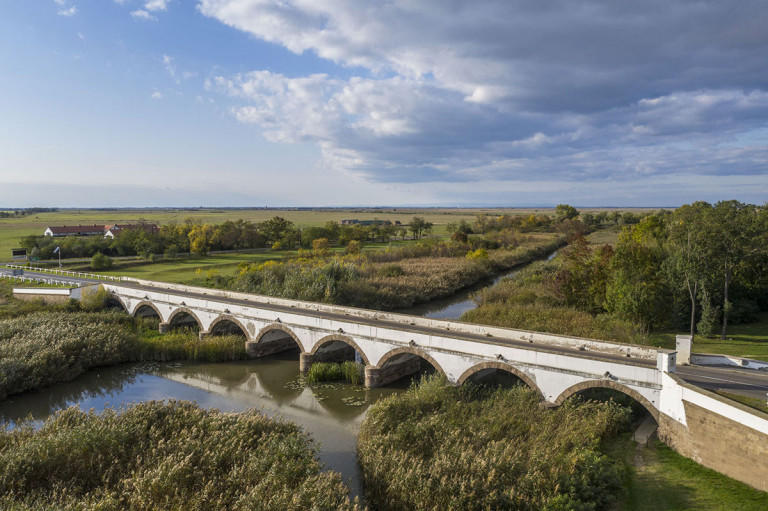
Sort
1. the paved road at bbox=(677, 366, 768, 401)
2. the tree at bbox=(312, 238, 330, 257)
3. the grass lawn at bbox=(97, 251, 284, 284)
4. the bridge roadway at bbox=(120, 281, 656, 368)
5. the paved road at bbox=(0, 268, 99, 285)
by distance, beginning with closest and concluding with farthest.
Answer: the paved road at bbox=(677, 366, 768, 401), the bridge roadway at bbox=(120, 281, 656, 368), the paved road at bbox=(0, 268, 99, 285), the grass lawn at bbox=(97, 251, 284, 284), the tree at bbox=(312, 238, 330, 257)

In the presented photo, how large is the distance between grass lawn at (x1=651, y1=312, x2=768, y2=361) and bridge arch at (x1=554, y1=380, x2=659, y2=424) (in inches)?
394

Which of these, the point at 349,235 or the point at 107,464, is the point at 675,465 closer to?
the point at 107,464

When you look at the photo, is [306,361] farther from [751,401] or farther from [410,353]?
[751,401]

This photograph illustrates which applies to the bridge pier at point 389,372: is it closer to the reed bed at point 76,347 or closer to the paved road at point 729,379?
the reed bed at point 76,347

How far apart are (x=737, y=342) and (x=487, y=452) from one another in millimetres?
21050

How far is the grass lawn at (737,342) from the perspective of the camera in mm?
24494

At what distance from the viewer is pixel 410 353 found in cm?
2267

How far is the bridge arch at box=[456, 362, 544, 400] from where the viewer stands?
19275 mm

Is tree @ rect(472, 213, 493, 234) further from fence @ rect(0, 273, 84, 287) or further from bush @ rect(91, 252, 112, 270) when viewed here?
fence @ rect(0, 273, 84, 287)

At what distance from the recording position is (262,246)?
270 ft

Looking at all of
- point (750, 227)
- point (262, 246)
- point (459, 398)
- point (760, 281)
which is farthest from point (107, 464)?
point (262, 246)

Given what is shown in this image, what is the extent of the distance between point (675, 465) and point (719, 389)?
3.65m

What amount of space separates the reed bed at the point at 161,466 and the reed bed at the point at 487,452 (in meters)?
2.01

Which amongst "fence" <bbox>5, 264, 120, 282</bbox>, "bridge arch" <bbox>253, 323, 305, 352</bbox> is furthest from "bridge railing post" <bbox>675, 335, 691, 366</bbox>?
"fence" <bbox>5, 264, 120, 282</bbox>
